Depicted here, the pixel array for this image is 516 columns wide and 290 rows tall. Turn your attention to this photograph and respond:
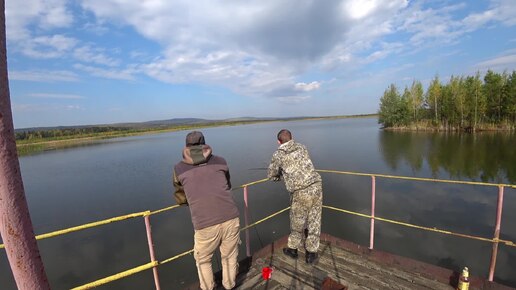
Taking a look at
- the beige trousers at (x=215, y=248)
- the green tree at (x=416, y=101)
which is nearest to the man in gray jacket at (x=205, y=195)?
the beige trousers at (x=215, y=248)

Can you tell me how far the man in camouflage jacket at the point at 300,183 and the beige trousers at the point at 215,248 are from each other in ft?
3.62

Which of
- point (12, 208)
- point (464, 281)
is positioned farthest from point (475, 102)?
point (12, 208)

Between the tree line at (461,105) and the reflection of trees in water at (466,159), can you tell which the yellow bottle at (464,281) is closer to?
the reflection of trees in water at (466,159)

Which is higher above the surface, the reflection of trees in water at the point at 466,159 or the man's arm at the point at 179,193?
the man's arm at the point at 179,193

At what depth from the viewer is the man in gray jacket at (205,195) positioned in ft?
10.00

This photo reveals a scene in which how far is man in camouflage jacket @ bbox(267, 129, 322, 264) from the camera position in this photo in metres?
3.95

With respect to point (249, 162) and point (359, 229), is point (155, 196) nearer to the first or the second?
point (249, 162)

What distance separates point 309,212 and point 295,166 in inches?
30.4

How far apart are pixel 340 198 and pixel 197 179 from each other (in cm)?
1083

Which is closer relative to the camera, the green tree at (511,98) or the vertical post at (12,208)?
the vertical post at (12,208)

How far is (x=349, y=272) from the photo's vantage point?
3.97m

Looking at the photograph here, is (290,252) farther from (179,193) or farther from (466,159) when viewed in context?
(466,159)

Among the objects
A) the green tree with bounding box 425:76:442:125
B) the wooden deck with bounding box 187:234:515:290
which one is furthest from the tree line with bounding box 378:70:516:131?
the wooden deck with bounding box 187:234:515:290

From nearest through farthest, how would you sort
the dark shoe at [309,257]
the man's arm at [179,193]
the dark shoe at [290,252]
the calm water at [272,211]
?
the man's arm at [179,193]
the dark shoe at [309,257]
the dark shoe at [290,252]
the calm water at [272,211]
